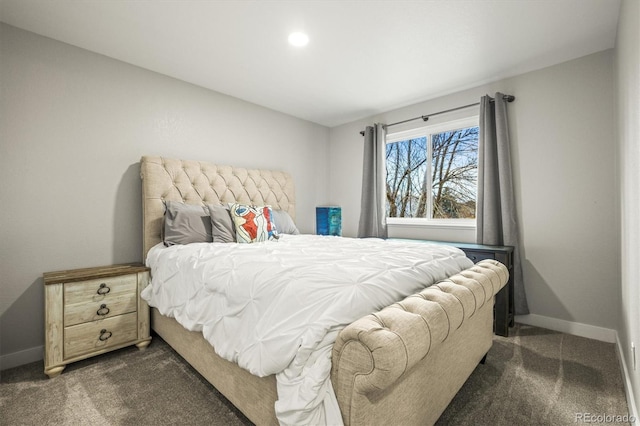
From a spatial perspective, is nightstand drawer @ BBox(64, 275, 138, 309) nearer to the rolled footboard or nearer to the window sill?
the rolled footboard

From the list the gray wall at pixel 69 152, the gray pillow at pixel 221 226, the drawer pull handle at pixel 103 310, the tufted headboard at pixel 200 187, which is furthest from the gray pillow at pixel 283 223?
the drawer pull handle at pixel 103 310

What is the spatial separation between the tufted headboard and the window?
4.90ft

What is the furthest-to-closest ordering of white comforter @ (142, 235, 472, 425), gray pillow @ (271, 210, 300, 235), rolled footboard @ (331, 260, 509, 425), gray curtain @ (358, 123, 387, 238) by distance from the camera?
gray curtain @ (358, 123, 387, 238) → gray pillow @ (271, 210, 300, 235) → white comforter @ (142, 235, 472, 425) → rolled footboard @ (331, 260, 509, 425)

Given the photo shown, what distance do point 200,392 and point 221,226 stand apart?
1320 mm

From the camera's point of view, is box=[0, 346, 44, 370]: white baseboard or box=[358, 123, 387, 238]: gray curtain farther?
box=[358, 123, 387, 238]: gray curtain

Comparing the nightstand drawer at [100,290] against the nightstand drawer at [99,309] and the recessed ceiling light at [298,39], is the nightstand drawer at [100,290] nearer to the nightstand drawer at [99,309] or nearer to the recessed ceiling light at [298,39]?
the nightstand drawer at [99,309]

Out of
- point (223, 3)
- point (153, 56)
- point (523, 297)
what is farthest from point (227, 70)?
point (523, 297)

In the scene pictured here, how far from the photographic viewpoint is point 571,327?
8.69 feet

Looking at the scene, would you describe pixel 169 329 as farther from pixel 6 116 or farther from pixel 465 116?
pixel 465 116

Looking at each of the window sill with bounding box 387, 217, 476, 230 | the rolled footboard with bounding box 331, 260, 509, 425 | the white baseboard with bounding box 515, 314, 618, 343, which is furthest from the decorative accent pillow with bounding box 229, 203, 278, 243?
the white baseboard with bounding box 515, 314, 618, 343

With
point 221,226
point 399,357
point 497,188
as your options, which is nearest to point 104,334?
point 221,226

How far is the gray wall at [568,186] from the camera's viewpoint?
2.50 meters

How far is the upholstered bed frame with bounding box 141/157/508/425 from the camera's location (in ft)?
3.08

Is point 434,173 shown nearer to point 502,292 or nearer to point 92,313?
point 502,292
